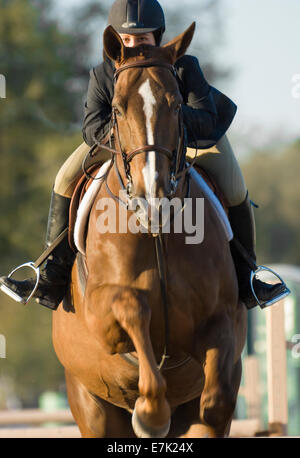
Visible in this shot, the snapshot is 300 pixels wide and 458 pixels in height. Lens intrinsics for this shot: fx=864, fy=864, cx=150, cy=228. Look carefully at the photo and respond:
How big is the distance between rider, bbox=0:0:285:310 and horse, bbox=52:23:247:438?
26cm

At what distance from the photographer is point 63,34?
2706 cm

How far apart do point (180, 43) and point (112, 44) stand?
0.39 m

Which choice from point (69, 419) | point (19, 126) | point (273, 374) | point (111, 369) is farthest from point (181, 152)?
point (19, 126)

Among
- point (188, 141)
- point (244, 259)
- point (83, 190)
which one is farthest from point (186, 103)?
point (244, 259)

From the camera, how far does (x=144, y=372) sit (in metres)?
4.73

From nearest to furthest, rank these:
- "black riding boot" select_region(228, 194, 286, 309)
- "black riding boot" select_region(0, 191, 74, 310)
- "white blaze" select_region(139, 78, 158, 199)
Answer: "white blaze" select_region(139, 78, 158, 199), "black riding boot" select_region(228, 194, 286, 309), "black riding boot" select_region(0, 191, 74, 310)

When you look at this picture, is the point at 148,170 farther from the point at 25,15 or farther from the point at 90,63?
the point at 90,63

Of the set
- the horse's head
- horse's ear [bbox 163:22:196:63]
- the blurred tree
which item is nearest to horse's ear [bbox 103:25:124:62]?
the horse's head

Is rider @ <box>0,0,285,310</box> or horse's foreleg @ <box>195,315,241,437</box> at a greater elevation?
rider @ <box>0,0,285,310</box>

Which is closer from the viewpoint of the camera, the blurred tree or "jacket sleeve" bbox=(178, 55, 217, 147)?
"jacket sleeve" bbox=(178, 55, 217, 147)

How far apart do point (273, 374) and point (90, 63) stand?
21.2 m

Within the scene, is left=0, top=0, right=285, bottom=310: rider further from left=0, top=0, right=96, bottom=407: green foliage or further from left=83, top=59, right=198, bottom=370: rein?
left=0, top=0, right=96, bottom=407: green foliage

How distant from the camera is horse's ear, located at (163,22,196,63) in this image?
4.88 metres

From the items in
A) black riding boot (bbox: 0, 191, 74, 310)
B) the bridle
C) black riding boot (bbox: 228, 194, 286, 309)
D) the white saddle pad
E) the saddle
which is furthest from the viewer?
black riding boot (bbox: 0, 191, 74, 310)
